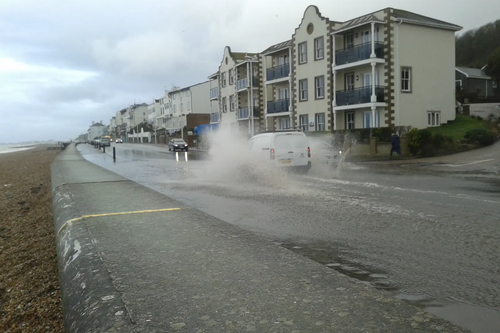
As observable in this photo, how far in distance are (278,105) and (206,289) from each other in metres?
40.9

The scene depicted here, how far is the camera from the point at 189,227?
6453 millimetres

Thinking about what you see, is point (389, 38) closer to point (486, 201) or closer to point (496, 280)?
point (486, 201)

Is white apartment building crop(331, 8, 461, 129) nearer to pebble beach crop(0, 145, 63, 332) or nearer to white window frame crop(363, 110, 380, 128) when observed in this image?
white window frame crop(363, 110, 380, 128)

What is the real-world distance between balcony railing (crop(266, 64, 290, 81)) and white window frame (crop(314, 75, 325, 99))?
4.91 m

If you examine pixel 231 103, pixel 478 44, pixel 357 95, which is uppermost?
pixel 478 44

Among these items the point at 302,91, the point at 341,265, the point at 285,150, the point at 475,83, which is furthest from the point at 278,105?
the point at 341,265

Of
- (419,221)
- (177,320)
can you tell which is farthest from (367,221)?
(177,320)

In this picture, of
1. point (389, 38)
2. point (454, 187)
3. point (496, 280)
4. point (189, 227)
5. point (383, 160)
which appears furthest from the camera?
point (389, 38)

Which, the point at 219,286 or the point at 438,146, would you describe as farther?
the point at 438,146

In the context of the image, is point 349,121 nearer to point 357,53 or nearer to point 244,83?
point 357,53

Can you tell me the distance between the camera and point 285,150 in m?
16.5

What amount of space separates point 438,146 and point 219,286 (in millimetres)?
25114

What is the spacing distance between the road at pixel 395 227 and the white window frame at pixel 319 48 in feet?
80.2

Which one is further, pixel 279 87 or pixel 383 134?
pixel 279 87
